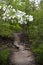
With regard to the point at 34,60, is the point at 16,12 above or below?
above

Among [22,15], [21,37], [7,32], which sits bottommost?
[21,37]

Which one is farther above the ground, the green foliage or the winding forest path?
the green foliage

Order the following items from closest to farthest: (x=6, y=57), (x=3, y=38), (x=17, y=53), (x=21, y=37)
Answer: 1. (x=6, y=57)
2. (x=17, y=53)
3. (x=3, y=38)
4. (x=21, y=37)

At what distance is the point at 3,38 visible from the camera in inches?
502

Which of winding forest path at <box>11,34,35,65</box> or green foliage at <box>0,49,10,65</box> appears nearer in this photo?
green foliage at <box>0,49,10,65</box>

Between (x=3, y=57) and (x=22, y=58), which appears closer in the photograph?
(x=3, y=57)

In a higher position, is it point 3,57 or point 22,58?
point 3,57

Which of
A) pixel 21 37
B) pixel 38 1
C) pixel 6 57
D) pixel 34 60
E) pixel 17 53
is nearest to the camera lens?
pixel 6 57

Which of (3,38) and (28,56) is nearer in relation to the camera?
(28,56)

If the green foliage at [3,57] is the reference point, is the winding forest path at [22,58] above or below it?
below

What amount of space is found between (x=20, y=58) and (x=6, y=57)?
1044mm

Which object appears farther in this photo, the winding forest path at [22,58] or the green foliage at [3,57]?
the winding forest path at [22,58]

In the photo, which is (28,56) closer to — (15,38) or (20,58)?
(20,58)

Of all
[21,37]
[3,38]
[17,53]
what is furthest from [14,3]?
[21,37]
